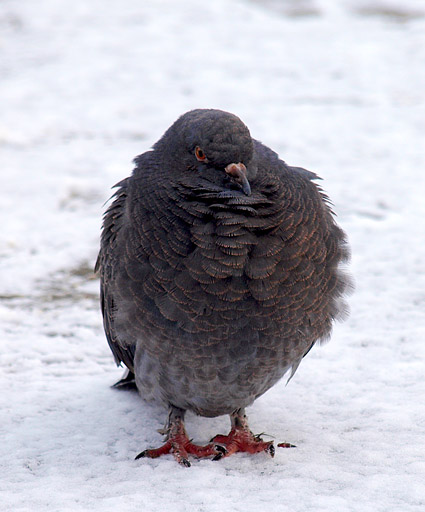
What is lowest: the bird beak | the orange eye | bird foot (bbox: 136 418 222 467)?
bird foot (bbox: 136 418 222 467)

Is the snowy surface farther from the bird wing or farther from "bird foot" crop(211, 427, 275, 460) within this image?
the bird wing

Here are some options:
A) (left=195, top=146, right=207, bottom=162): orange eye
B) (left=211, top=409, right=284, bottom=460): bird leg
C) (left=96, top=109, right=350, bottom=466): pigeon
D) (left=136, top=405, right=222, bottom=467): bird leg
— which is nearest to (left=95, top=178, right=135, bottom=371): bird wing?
(left=96, top=109, right=350, bottom=466): pigeon

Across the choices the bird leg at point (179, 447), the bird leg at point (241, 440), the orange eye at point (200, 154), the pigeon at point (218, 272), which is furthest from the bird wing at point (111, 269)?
the bird leg at point (241, 440)

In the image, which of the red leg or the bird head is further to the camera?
the red leg

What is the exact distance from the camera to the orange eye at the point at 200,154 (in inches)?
159

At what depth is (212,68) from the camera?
11.7 meters

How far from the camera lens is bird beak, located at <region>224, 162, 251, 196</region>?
3.86 metres

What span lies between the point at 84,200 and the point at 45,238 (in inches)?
36.5

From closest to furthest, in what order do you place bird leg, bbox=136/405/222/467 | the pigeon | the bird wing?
the pigeon → bird leg, bbox=136/405/222/467 → the bird wing

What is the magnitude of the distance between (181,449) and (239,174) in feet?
5.12

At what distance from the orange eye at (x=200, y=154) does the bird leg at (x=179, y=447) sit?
1.45 metres

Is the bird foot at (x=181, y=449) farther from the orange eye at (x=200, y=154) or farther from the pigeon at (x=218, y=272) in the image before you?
the orange eye at (x=200, y=154)

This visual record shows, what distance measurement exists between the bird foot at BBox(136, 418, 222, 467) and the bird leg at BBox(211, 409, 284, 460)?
0.07 m

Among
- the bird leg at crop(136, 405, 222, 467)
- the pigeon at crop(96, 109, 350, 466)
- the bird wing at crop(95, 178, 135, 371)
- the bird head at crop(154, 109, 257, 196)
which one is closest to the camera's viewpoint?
the pigeon at crop(96, 109, 350, 466)
